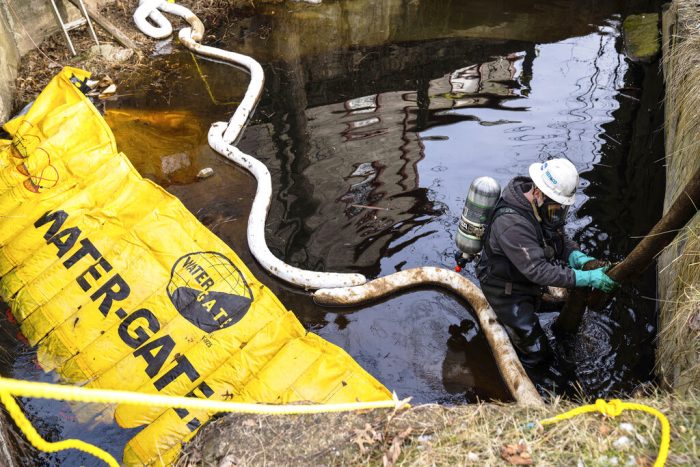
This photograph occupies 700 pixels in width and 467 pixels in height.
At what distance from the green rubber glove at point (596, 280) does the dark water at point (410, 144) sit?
55.3 inches

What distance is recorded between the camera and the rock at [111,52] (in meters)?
10.6

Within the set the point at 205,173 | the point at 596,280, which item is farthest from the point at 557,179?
the point at 205,173

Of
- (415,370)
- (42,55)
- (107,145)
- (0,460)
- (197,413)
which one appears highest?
(42,55)

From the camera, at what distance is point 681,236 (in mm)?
4957

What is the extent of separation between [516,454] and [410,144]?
6.34 m

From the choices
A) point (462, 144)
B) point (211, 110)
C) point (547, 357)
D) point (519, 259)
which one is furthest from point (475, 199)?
point (211, 110)

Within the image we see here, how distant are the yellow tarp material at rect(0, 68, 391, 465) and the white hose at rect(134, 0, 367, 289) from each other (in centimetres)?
67

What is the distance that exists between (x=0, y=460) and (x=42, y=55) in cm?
929

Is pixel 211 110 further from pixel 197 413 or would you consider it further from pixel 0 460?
pixel 0 460

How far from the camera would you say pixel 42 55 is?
10.0 meters

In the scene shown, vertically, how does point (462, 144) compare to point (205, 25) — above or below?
below

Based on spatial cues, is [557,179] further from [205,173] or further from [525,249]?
[205,173]

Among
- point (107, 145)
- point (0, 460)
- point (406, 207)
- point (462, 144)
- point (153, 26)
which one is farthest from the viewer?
point (153, 26)

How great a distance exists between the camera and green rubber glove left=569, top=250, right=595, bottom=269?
481 centimetres
